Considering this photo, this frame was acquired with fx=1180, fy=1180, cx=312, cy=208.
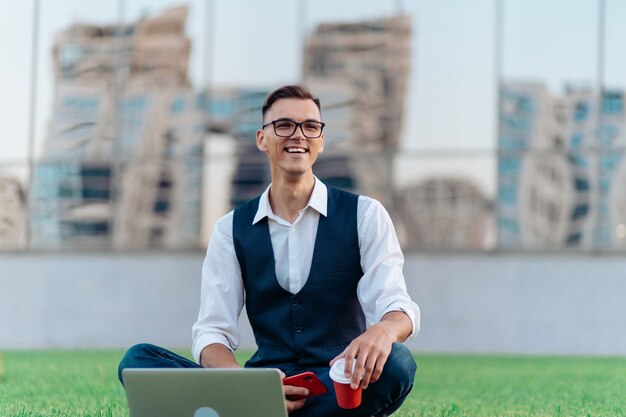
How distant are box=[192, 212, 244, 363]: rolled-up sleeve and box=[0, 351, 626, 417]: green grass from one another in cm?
115

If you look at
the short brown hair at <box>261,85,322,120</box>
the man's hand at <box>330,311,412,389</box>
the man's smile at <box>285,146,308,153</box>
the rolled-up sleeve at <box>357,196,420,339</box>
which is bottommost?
the man's hand at <box>330,311,412,389</box>

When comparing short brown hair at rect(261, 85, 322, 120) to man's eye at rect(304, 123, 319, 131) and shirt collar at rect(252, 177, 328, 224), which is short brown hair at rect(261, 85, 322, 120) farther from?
shirt collar at rect(252, 177, 328, 224)

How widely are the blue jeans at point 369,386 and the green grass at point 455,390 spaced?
41.6 inches

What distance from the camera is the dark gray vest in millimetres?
3799

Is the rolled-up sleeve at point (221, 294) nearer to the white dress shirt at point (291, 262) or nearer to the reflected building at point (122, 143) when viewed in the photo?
the white dress shirt at point (291, 262)

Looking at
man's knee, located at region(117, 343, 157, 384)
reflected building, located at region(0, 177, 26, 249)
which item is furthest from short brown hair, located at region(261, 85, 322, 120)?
reflected building, located at region(0, 177, 26, 249)

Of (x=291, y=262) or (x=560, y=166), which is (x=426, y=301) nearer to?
(x=560, y=166)

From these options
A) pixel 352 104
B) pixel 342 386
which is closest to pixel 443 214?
pixel 352 104

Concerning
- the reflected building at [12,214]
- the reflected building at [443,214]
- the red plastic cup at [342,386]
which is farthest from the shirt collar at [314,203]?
the reflected building at [12,214]

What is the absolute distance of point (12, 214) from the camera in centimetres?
1652

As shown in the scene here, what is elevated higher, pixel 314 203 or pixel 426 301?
pixel 314 203

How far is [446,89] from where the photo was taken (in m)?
15.1

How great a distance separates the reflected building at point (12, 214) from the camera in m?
16.5

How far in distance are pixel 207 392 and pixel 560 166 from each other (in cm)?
1216
